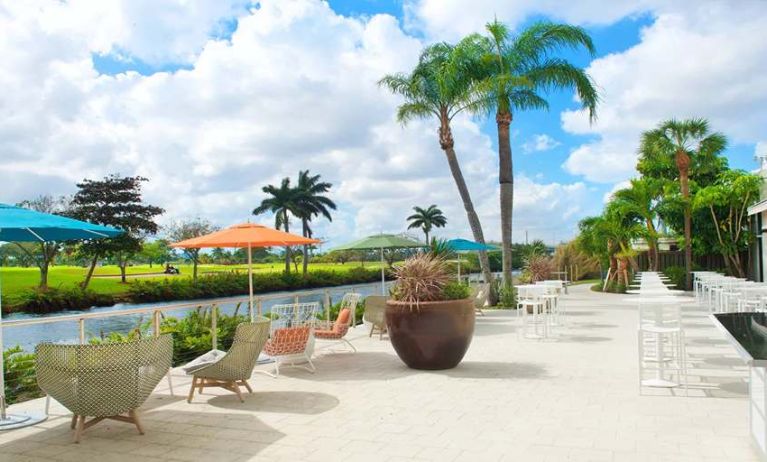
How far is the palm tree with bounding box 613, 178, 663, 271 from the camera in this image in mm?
23984

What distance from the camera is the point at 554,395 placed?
6281mm

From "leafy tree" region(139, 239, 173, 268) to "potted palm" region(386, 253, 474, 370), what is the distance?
37.4m

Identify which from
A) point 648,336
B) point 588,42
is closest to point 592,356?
point 648,336

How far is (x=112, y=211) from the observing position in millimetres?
40250

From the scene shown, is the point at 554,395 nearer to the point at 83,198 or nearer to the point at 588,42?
the point at 588,42

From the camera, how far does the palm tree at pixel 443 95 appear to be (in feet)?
56.9

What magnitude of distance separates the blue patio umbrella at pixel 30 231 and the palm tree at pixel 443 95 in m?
12.7

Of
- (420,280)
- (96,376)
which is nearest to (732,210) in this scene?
(420,280)

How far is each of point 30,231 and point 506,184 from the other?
1363 centimetres

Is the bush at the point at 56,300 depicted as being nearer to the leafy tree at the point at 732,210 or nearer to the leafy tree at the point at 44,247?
the leafy tree at the point at 44,247

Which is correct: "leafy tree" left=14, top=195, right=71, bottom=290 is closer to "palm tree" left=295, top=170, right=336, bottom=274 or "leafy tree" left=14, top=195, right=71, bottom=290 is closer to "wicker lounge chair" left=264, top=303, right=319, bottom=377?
"palm tree" left=295, top=170, right=336, bottom=274

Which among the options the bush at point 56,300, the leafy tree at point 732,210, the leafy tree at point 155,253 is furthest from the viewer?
the leafy tree at point 155,253

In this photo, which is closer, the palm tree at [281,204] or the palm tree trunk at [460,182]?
the palm tree trunk at [460,182]

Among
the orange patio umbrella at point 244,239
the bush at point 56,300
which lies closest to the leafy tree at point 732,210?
the orange patio umbrella at point 244,239
